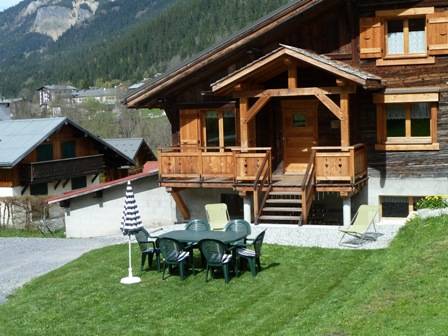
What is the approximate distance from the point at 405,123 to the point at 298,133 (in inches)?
120

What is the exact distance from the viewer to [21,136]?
39531 millimetres

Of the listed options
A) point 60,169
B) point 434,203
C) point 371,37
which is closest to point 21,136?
point 60,169

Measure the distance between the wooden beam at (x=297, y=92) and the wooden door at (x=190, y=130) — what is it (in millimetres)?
2639

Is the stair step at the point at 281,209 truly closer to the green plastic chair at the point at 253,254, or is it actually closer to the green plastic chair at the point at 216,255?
the green plastic chair at the point at 253,254

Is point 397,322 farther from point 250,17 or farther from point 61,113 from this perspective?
point 250,17

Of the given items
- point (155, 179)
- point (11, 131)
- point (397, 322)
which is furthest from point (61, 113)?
point (397, 322)

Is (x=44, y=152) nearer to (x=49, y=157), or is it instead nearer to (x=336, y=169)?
(x=49, y=157)

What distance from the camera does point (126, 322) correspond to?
37.3ft

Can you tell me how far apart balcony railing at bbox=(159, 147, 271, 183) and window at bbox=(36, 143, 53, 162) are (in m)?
19.9

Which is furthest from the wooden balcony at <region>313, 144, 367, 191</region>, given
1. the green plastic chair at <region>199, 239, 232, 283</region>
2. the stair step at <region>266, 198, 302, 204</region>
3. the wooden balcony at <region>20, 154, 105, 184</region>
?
the wooden balcony at <region>20, 154, 105, 184</region>

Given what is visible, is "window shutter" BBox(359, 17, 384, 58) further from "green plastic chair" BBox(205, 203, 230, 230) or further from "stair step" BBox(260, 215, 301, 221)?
"green plastic chair" BBox(205, 203, 230, 230)

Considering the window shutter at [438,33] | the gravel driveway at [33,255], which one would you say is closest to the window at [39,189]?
the gravel driveway at [33,255]

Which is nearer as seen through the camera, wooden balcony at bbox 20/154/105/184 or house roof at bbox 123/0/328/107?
house roof at bbox 123/0/328/107

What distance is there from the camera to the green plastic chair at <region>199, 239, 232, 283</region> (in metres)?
13.2
